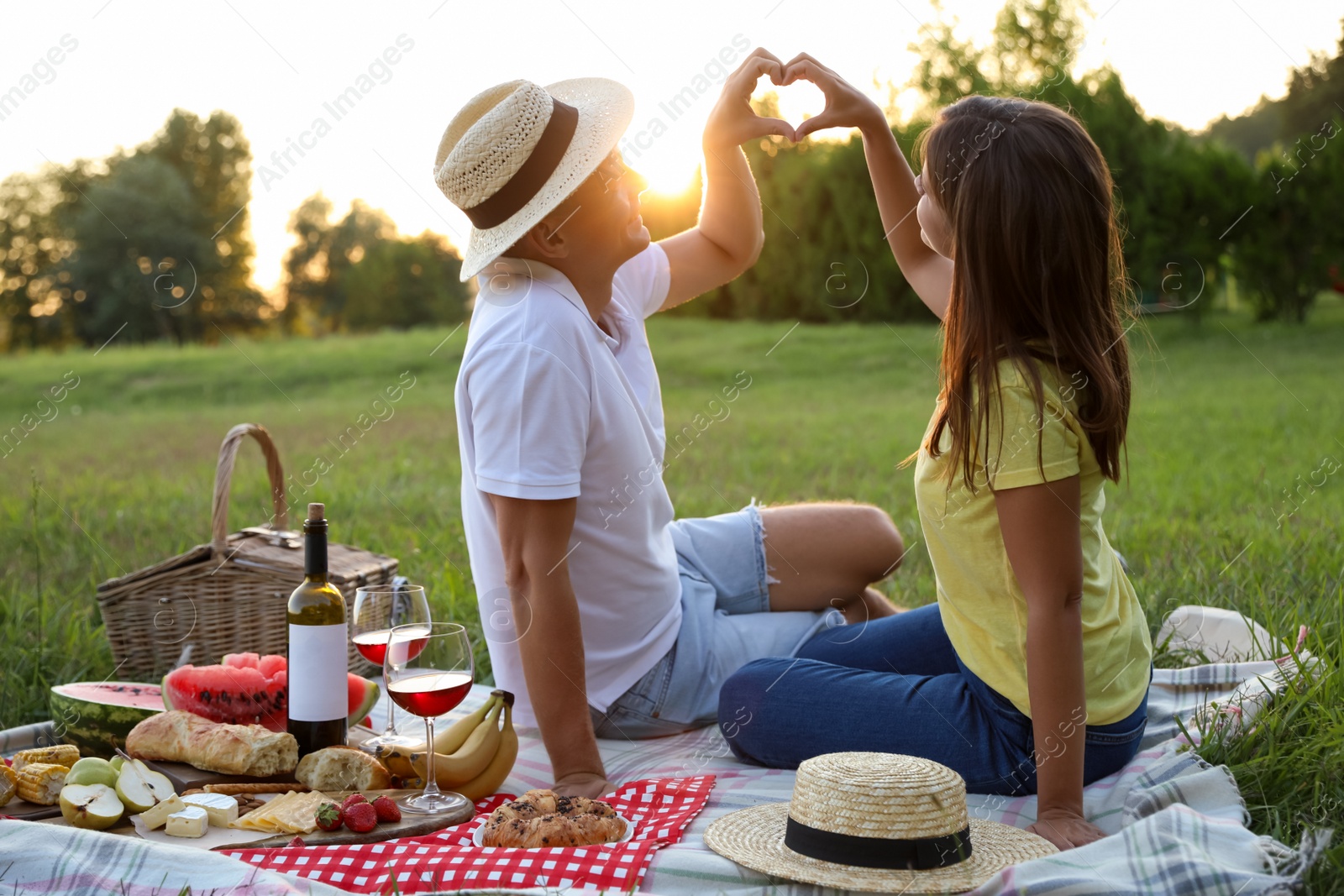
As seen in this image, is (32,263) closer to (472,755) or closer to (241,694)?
(241,694)

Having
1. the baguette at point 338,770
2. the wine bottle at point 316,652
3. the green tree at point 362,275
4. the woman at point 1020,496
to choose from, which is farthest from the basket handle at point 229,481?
the green tree at point 362,275

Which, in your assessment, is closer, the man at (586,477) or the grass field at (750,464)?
the man at (586,477)

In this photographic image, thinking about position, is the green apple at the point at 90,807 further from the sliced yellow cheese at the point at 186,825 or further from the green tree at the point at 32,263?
the green tree at the point at 32,263

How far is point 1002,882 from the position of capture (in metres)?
1.76

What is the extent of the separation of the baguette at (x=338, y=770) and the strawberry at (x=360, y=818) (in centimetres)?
20

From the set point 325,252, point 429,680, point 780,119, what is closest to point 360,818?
point 429,680

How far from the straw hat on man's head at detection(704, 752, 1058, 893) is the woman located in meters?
0.24

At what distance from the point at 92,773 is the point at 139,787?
0.34 feet

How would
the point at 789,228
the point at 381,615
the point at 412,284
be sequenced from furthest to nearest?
the point at 412,284, the point at 789,228, the point at 381,615

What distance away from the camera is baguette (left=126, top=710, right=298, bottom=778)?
2346mm

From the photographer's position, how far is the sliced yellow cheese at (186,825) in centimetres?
212

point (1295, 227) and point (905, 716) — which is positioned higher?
point (1295, 227)

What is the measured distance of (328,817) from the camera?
2156 mm

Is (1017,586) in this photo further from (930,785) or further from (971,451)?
(930,785)
